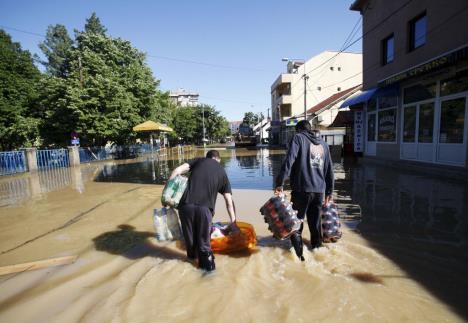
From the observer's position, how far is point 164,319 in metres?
2.65

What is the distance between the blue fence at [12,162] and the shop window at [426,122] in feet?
63.4

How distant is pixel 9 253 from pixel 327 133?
2599cm

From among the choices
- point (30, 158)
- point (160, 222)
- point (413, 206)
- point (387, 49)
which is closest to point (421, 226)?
point (413, 206)

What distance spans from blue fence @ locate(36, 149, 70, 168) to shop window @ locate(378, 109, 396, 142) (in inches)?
752

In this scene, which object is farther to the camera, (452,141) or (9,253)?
(452,141)

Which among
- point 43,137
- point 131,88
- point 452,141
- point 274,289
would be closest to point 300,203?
point 274,289

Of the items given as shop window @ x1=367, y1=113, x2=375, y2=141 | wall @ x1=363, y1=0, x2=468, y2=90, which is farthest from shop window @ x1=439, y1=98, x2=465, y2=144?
shop window @ x1=367, y1=113, x2=375, y2=141

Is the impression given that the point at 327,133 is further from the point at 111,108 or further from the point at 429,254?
the point at 429,254

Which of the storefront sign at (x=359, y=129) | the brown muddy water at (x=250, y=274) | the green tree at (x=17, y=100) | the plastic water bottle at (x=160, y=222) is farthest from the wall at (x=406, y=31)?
the green tree at (x=17, y=100)

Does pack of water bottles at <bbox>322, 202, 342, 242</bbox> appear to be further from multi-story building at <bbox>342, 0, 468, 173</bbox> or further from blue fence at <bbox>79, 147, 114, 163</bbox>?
blue fence at <bbox>79, 147, 114, 163</bbox>

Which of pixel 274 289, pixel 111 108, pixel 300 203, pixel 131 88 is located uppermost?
pixel 131 88

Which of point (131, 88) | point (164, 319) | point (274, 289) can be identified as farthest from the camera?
point (131, 88)

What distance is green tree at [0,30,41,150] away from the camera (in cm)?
1994

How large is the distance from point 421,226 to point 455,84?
7436 millimetres
